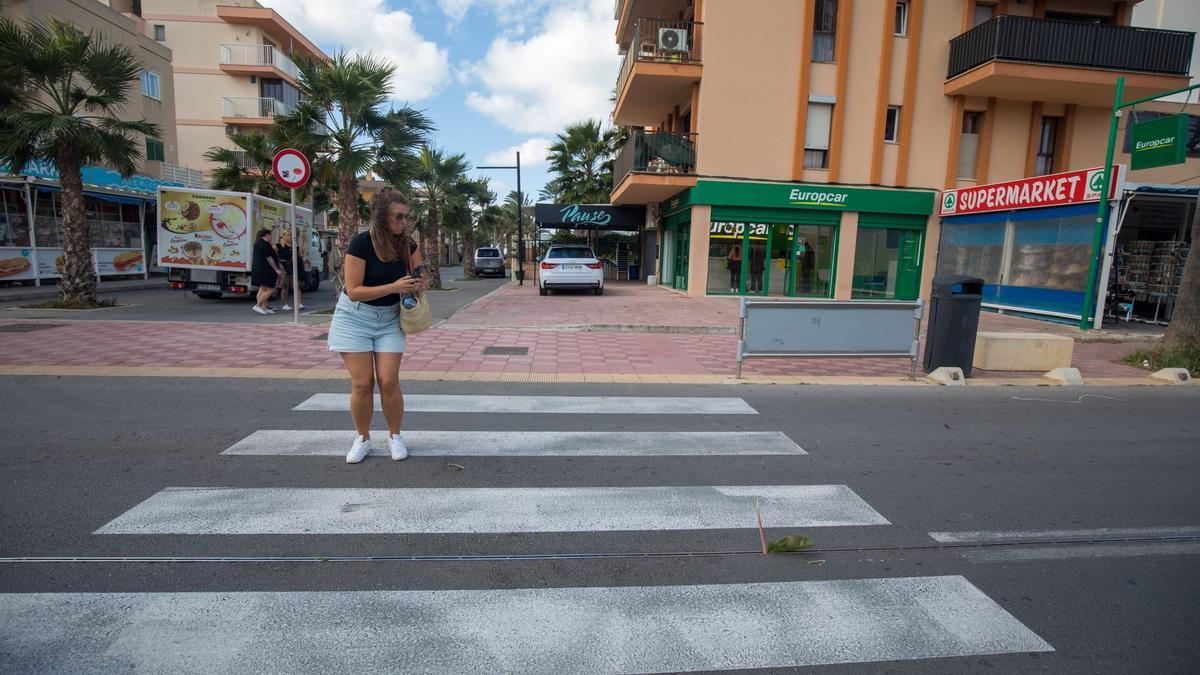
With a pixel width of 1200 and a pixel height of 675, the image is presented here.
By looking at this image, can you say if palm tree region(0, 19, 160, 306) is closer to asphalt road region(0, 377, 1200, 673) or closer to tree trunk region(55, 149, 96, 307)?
tree trunk region(55, 149, 96, 307)

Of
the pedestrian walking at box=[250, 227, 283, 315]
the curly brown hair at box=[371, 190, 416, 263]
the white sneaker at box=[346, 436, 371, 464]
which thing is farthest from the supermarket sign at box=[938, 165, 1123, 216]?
the pedestrian walking at box=[250, 227, 283, 315]

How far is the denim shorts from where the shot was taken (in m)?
4.07

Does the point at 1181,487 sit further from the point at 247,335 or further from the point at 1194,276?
the point at 247,335

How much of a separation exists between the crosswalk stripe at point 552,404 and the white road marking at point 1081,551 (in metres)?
2.83

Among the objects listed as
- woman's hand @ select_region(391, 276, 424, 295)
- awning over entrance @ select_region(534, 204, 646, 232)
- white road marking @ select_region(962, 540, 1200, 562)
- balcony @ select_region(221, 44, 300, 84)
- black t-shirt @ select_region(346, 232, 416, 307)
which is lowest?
white road marking @ select_region(962, 540, 1200, 562)

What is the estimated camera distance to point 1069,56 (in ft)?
54.5

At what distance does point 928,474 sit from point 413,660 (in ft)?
12.3

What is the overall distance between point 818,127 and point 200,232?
17382 millimetres

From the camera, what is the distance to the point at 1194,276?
28.9 feet

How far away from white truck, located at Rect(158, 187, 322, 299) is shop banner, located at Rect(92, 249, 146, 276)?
6992 millimetres

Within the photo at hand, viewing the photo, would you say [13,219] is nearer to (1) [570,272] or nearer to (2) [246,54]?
(1) [570,272]

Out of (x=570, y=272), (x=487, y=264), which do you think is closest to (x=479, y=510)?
(x=570, y=272)

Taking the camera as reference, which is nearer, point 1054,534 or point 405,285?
point 1054,534

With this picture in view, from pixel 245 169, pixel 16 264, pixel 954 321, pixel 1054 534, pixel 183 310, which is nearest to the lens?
pixel 1054 534
